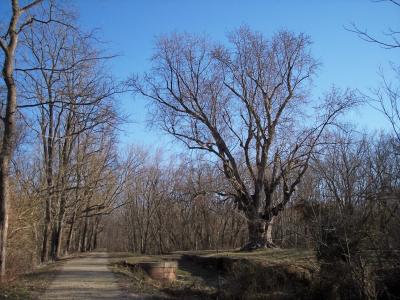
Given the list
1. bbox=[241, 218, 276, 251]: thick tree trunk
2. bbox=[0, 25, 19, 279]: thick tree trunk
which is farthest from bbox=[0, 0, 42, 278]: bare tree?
bbox=[241, 218, 276, 251]: thick tree trunk

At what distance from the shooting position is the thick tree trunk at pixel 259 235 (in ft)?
86.9

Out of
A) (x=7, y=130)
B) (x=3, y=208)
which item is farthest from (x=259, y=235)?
(x=7, y=130)

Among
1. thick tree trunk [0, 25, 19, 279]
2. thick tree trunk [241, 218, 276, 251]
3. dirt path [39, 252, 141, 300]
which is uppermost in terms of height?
thick tree trunk [0, 25, 19, 279]

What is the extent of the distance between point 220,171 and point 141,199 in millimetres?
37738

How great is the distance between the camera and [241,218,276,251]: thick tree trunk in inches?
1043

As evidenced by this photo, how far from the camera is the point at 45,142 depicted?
107 ft

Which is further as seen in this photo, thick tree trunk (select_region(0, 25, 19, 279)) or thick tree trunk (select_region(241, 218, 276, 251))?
thick tree trunk (select_region(241, 218, 276, 251))

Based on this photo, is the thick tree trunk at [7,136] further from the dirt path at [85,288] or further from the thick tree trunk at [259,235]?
the thick tree trunk at [259,235]

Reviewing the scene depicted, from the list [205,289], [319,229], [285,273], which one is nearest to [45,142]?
[205,289]

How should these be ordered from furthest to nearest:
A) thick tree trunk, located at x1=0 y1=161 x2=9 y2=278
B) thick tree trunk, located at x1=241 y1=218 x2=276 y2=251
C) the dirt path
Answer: thick tree trunk, located at x1=241 y1=218 x2=276 y2=251 → thick tree trunk, located at x1=0 y1=161 x2=9 y2=278 → the dirt path

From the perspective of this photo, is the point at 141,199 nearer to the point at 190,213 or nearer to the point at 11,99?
the point at 190,213

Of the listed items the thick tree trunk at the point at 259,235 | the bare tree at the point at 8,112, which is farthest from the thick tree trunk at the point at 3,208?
the thick tree trunk at the point at 259,235

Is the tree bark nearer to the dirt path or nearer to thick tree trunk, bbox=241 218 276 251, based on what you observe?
the dirt path

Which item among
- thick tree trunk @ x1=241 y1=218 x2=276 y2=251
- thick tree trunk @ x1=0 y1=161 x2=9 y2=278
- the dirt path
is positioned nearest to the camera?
the dirt path
